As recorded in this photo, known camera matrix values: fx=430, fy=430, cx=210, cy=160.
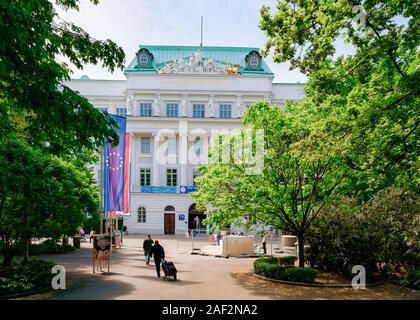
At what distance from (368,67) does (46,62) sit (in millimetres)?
8035

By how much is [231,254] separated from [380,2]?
22.4 metres

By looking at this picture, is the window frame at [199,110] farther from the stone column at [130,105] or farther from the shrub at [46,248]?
the shrub at [46,248]

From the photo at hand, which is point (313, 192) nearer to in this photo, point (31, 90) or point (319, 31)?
point (319, 31)

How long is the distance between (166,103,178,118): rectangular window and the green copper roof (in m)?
5.37

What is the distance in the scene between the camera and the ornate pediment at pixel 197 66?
58.7m

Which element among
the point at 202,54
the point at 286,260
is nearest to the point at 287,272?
the point at 286,260

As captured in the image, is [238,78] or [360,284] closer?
[360,284]

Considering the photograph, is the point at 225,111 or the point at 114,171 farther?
the point at 225,111

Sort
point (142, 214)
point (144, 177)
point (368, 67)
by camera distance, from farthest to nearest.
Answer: point (144, 177), point (142, 214), point (368, 67)

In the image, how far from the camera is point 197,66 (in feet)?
193

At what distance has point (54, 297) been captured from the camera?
1465cm

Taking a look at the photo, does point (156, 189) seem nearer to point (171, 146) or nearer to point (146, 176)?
point (146, 176)

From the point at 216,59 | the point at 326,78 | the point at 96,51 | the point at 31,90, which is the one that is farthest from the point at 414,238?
the point at 216,59

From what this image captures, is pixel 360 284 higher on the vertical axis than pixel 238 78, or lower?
lower
